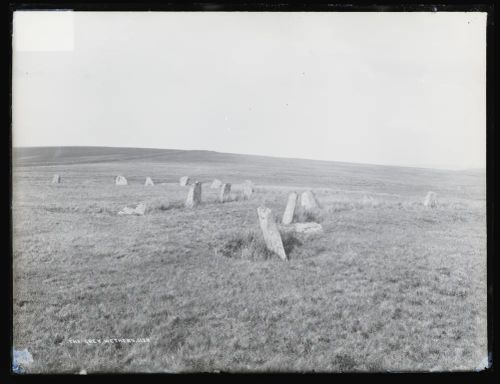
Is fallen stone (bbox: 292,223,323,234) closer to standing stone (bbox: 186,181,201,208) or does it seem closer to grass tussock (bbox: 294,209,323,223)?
grass tussock (bbox: 294,209,323,223)

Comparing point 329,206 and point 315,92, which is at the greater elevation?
point 315,92

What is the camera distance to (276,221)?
5.95 metres

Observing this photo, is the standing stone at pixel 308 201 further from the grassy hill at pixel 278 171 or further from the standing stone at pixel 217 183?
the standing stone at pixel 217 183

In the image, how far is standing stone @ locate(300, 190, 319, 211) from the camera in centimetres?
586

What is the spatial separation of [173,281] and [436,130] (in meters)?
5.34

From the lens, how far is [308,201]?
5867 mm

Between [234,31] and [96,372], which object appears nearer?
[96,372]

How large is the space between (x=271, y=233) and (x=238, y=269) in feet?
2.76

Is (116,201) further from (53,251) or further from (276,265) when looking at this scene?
(276,265)

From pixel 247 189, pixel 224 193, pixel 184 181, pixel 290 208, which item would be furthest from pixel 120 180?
pixel 290 208

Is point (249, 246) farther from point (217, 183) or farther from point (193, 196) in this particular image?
point (193, 196)

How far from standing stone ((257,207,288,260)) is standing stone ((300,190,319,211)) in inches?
24.2

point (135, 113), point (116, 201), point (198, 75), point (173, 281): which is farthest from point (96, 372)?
point (198, 75)

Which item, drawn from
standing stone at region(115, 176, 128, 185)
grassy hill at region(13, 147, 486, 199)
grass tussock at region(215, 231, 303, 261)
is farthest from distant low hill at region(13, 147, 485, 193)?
grass tussock at region(215, 231, 303, 261)
